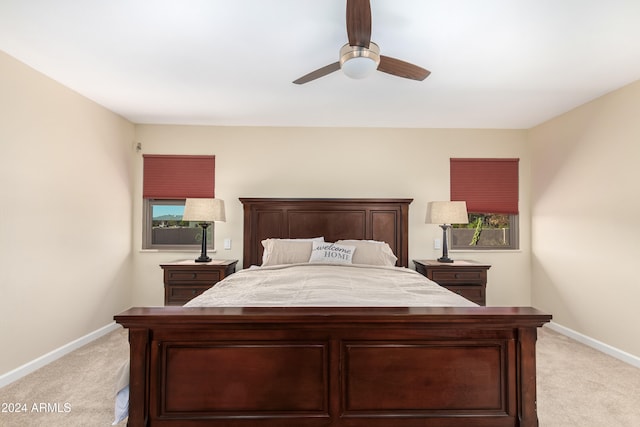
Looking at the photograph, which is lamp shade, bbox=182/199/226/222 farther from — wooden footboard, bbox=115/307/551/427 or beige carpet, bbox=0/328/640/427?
wooden footboard, bbox=115/307/551/427

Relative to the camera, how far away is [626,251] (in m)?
2.91

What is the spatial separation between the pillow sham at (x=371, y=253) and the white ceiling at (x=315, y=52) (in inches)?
57.6

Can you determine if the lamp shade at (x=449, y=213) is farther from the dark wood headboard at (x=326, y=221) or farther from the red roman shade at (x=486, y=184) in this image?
the red roman shade at (x=486, y=184)

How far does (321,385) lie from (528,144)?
4139mm

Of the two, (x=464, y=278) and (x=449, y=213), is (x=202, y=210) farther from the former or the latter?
(x=464, y=278)

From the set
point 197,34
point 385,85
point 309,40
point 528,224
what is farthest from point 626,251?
point 197,34

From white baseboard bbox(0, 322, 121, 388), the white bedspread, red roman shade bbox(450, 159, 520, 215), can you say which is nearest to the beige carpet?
white baseboard bbox(0, 322, 121, 388)

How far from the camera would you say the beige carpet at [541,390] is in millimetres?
2014

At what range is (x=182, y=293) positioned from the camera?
11.6ft

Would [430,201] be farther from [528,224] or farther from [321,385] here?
[321,385]

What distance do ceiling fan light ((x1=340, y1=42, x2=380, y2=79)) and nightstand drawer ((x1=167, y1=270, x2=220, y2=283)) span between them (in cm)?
262

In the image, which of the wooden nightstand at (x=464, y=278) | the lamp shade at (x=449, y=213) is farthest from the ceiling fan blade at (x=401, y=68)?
the wooden nightstand at (x=464, y=278)

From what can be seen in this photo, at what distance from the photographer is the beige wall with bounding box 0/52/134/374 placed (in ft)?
8.09

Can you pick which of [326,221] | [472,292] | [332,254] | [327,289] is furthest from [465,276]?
[327,289]
